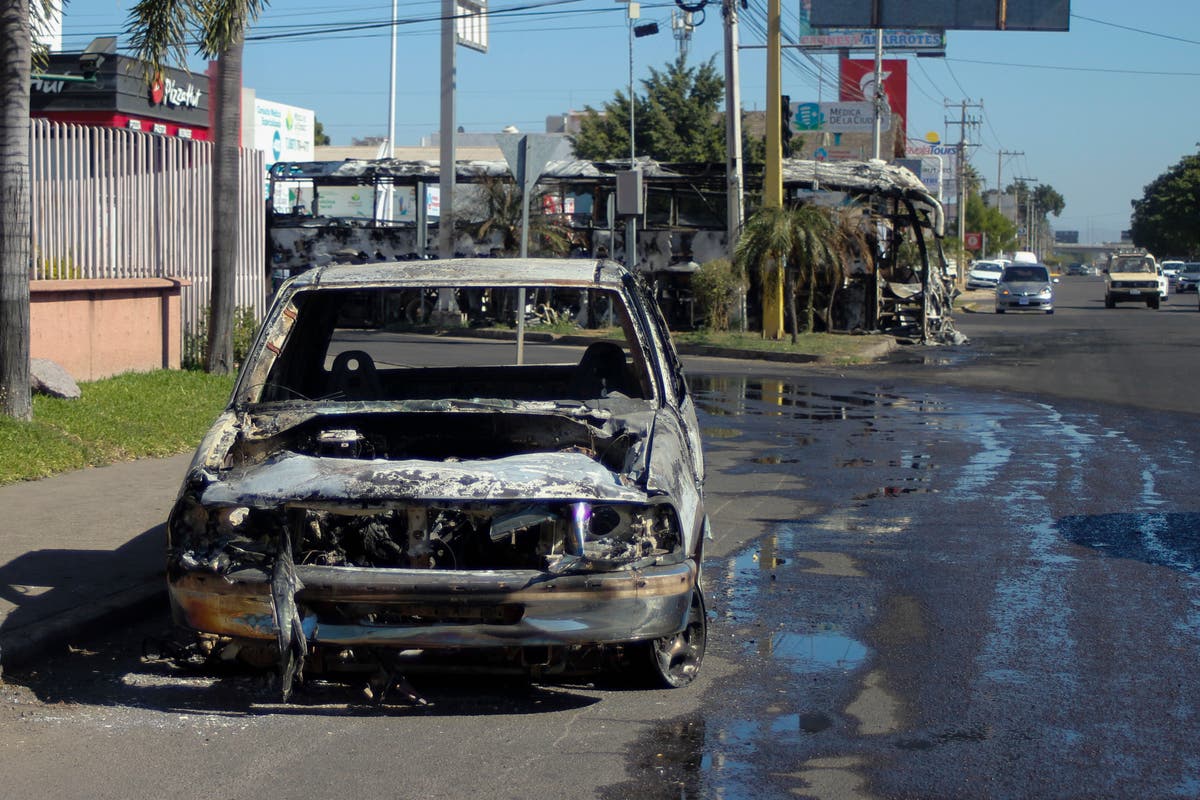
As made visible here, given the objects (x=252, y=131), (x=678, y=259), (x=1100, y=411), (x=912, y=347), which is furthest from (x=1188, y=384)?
(x=252, y=131)

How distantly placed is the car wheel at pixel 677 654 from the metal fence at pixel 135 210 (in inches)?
390

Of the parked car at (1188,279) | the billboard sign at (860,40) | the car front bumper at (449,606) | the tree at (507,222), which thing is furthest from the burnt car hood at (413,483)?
the parked car at (1188,279)

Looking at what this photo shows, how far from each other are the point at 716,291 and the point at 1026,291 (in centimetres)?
2102

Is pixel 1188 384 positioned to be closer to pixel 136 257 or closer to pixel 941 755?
pixel 136 257

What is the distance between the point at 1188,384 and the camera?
1948 centimetres

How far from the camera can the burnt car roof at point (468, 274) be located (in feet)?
21.2

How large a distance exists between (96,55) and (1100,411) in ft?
55.5

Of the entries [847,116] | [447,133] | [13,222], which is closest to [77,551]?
[13,222]

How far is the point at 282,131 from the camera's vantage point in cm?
6003

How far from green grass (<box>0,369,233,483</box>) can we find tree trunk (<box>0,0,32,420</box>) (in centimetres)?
32

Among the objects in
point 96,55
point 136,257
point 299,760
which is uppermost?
point 96,55

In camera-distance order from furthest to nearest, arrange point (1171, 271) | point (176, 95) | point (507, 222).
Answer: point (1171, 271), point (507, 222), point (176, 95)

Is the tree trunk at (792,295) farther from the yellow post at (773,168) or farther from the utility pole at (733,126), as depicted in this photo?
the utility pole at (733,126)

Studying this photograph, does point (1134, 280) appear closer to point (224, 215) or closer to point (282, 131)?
point (282, 131)
